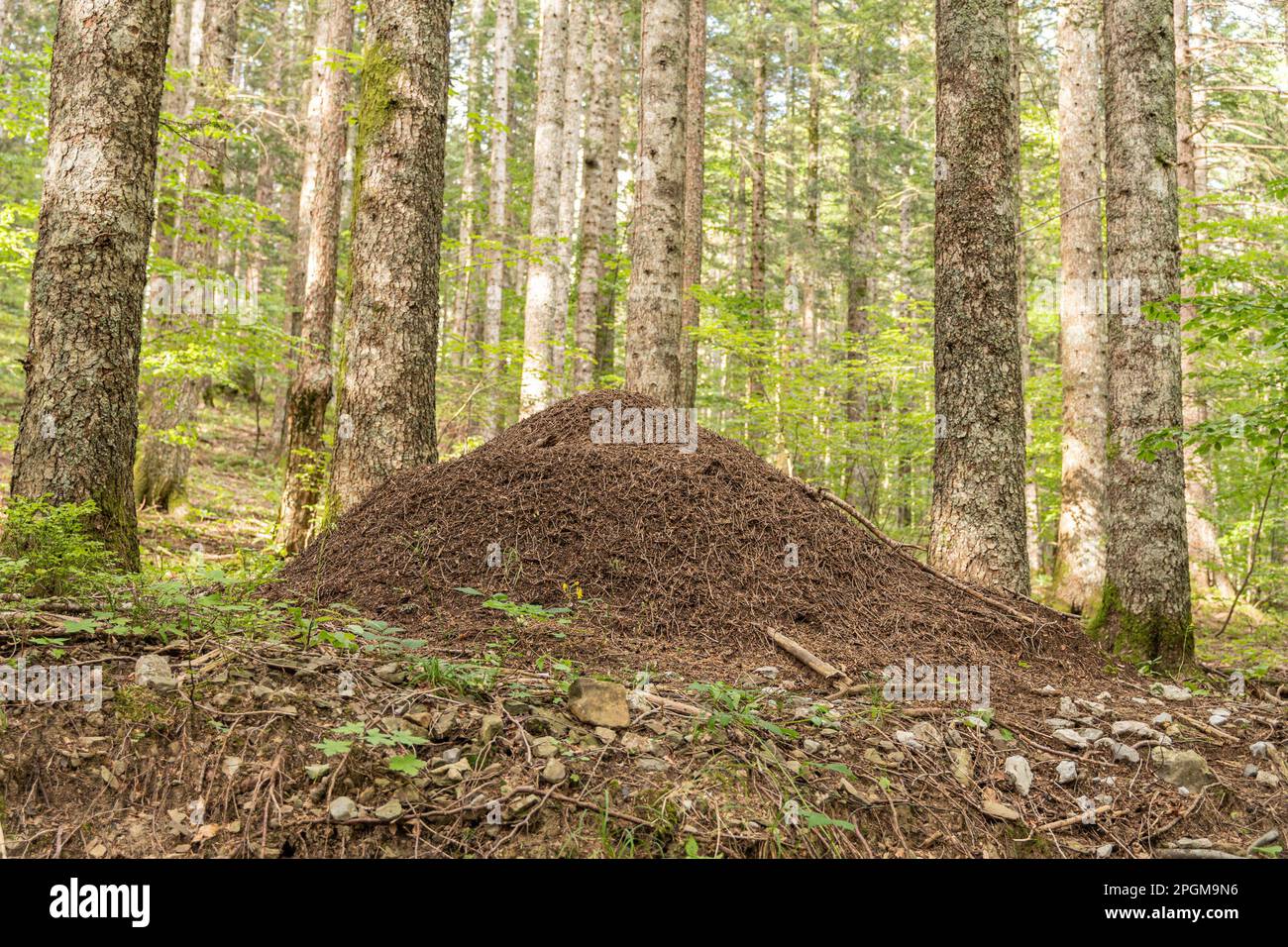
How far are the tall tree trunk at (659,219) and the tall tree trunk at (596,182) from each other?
4180 millimetres

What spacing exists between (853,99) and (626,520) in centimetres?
1925

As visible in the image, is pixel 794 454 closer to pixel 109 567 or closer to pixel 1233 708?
pixel 1233 708

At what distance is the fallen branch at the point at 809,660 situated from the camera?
14.2 feet

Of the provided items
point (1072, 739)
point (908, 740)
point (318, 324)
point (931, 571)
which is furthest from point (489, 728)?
point (318, 324)

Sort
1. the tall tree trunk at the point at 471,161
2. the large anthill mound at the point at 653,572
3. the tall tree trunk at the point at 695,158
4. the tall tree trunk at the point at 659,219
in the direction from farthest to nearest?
the tall tree trunk at the point at 471,161 → the tall tree trunk at the point at 695,158 → the tall tree trunk at the point at 659,219 → the large anthill mound at the point at 653,572

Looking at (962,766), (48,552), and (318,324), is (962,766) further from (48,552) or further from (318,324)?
(318,324)

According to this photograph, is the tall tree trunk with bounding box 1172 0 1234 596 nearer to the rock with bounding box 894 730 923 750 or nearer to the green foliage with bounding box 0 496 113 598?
the rock with bounding box 894 730 923 750

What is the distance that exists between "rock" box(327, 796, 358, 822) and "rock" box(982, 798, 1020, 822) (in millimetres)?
2533

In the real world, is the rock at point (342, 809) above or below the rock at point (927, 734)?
below

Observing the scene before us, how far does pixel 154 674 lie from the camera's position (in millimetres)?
3053

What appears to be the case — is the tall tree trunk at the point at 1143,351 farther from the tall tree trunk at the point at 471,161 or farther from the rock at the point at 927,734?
the tall tree trunk at the point at 471,161

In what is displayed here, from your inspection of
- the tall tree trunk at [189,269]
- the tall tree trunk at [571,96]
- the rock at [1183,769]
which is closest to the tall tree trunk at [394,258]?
the tall tree trunk at [189,269]
